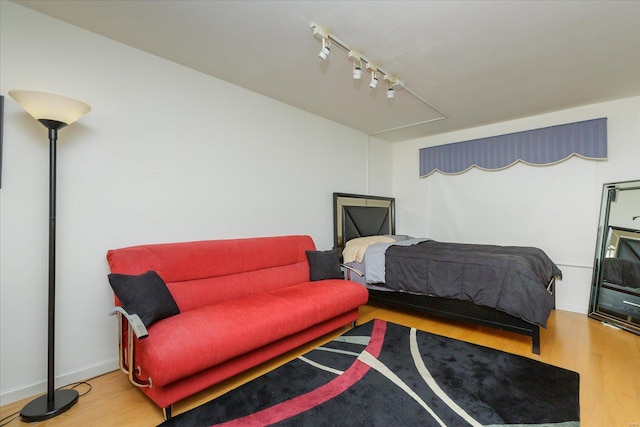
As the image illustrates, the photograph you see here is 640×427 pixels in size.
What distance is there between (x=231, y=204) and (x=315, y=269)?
1.12m

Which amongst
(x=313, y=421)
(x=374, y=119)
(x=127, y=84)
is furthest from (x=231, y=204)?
(x=374, y=119)

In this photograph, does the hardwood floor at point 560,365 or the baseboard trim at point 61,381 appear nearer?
the hardwood floor at point 560,365

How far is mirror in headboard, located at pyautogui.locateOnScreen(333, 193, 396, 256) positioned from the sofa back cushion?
3.36ft

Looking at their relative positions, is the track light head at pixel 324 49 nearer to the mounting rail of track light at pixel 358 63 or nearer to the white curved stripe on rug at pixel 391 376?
the mounting rail of track light at pixel 358 63

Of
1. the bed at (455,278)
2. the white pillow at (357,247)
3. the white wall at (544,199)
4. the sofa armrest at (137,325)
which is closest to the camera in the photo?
the sofa armrest at (137,325)

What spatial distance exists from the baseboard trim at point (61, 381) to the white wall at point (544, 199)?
4.54 meters

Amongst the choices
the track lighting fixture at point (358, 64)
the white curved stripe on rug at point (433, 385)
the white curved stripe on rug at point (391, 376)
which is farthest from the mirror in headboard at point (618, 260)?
the white curved stripe on rug at point (391, 376)

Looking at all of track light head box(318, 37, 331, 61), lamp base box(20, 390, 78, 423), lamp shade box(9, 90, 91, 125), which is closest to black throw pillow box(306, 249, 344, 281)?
track light head box(318, 37, 331, 61)

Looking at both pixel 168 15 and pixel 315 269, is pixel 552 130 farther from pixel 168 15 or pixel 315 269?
pixel 168 15

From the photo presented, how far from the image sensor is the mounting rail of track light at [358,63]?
2.22m

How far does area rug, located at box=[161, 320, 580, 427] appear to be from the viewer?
179cm

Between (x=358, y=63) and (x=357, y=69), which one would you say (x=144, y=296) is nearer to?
(x=357, y=69)

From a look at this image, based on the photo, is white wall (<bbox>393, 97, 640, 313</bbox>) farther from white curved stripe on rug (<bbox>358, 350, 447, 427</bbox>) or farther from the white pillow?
white curved stripe on rug (<bbox>358, 350, 447, 427</bbox>)

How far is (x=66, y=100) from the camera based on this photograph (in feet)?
6.01
